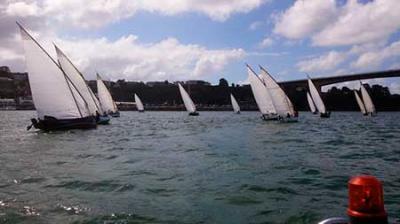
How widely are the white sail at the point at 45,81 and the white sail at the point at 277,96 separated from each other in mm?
34082

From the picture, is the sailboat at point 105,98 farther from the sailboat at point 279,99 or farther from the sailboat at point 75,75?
the sailboat at point 279,99

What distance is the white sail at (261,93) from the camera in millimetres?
75188

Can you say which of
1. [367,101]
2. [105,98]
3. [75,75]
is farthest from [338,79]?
[75,75]

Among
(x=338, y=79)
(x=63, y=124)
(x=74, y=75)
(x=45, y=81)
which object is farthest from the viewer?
(x=338, y=79)

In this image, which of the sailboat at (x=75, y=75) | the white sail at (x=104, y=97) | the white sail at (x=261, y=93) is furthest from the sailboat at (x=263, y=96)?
the white sail at (x=104, y=97)

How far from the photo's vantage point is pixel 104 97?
10044 cm

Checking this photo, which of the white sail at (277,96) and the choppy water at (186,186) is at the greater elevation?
the white sail at (277,96)

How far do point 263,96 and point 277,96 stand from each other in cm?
311

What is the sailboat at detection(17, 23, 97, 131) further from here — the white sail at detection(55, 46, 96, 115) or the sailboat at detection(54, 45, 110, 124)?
the sailboat at detection(54, 45, 110, 124)

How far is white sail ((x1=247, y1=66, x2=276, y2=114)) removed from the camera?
2960 inches

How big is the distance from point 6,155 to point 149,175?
1193 centimetres

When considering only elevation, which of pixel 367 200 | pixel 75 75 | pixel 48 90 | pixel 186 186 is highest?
pixel 75 75

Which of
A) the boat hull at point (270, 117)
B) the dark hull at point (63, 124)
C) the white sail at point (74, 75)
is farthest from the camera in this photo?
the boat hull at point (270, 117)

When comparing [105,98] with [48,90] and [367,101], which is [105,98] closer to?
[48,90]
